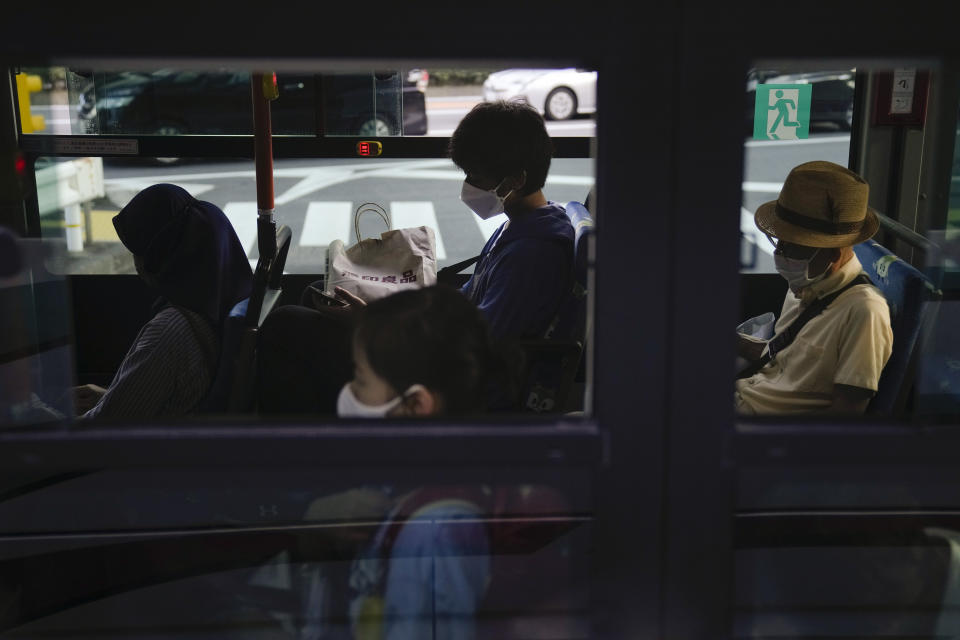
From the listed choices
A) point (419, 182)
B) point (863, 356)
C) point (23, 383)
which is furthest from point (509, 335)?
point (419, 182)

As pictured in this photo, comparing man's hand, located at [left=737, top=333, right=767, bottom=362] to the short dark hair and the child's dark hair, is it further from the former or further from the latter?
the child's dark hair

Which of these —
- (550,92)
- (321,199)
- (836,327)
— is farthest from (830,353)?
(550,92)

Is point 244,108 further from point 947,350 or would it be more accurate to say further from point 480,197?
point 947,350

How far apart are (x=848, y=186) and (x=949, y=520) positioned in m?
1.20

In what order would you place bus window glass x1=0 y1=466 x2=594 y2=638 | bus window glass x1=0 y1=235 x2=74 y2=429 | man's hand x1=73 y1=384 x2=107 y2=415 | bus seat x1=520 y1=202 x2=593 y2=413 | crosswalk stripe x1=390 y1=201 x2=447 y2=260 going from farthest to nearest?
crosswalk stripe x1=390 y1=201 x2=447 y2=260, man's hand x1=73 y1=384 x2=107 y2=415, bus seat x1=520 y1=202 x2=593 y2=413, bus window glass x1=0 y1=466 x2=594 y2=638, bus window glass x1=0 y1=235 x2=74 y2=429

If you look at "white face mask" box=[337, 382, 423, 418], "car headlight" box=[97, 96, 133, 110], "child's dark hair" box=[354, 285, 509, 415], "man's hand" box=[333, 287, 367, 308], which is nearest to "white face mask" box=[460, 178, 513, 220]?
"man's hand" box=[333, 287, 367, 308]

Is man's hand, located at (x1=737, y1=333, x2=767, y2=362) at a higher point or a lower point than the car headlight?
lower

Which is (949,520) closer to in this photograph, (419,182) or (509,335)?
(509,335)

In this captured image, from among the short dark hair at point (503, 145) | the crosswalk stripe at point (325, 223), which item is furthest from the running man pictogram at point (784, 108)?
the crosswalk stripe at point (325, 223)

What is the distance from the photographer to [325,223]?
9.66 meters

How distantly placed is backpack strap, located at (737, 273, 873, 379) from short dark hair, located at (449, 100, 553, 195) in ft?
2.51

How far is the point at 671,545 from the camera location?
1.39 meters

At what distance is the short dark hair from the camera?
2846mm

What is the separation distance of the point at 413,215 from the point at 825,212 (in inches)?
290
